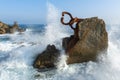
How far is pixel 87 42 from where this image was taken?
11.1 meters

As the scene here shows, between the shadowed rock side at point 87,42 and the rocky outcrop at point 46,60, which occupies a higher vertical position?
the shadowed rock side at point 87,42

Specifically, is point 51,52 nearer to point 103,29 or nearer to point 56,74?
point 56,74

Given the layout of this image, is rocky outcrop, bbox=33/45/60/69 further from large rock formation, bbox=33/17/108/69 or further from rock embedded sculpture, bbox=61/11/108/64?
rock embedded sculpture, bbox=61/11/108/64

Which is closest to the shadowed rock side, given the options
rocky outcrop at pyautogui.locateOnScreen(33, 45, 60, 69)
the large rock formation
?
the large rock formation

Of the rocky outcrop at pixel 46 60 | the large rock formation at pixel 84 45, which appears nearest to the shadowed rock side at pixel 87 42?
the large rock formation at pixel 84 45

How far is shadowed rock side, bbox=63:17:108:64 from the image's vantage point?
36.3 ft

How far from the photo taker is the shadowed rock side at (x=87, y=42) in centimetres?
1108

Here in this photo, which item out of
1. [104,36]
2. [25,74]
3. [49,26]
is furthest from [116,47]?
[49,26]

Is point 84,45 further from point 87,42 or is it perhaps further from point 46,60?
point 46,60

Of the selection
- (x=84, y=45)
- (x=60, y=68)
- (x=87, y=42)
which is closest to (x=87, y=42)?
(x=87, y=42)

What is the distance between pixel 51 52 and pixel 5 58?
2.34 meters

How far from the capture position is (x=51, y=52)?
11430 millimetres

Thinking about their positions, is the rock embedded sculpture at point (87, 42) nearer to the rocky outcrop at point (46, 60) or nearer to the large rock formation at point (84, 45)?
the large rock formation at point (84, 45)

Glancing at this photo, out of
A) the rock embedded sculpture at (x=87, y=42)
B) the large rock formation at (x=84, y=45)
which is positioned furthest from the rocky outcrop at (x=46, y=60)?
the rock embedded sculpture at (x=87, y=42)
